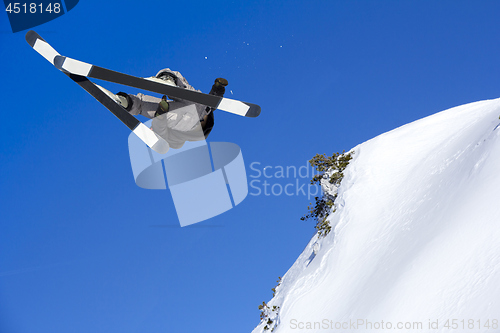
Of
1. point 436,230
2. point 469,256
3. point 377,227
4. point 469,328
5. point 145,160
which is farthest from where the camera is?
point 145,160

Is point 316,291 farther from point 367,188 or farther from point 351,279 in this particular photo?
point 367,188

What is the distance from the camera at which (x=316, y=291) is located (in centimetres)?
916

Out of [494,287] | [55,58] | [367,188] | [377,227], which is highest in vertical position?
[55,58]

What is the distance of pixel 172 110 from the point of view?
858 cm

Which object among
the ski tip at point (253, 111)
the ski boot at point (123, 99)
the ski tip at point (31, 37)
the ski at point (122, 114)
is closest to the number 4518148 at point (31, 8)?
the ski tip at point (31, 37)

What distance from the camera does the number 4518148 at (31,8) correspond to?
12.1 metres

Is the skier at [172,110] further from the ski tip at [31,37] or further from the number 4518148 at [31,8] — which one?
the number 4518148 at [31,8]

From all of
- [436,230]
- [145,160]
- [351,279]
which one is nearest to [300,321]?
[351,279]

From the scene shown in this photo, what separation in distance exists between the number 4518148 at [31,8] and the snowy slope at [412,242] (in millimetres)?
10141

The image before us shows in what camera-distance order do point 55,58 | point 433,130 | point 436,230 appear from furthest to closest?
point 433,130 → point 55,58 → point 436,230

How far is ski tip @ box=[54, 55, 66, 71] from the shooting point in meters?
8.14

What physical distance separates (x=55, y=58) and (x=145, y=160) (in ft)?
9.85

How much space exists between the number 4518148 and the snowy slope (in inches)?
399

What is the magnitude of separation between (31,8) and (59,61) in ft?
18.6
